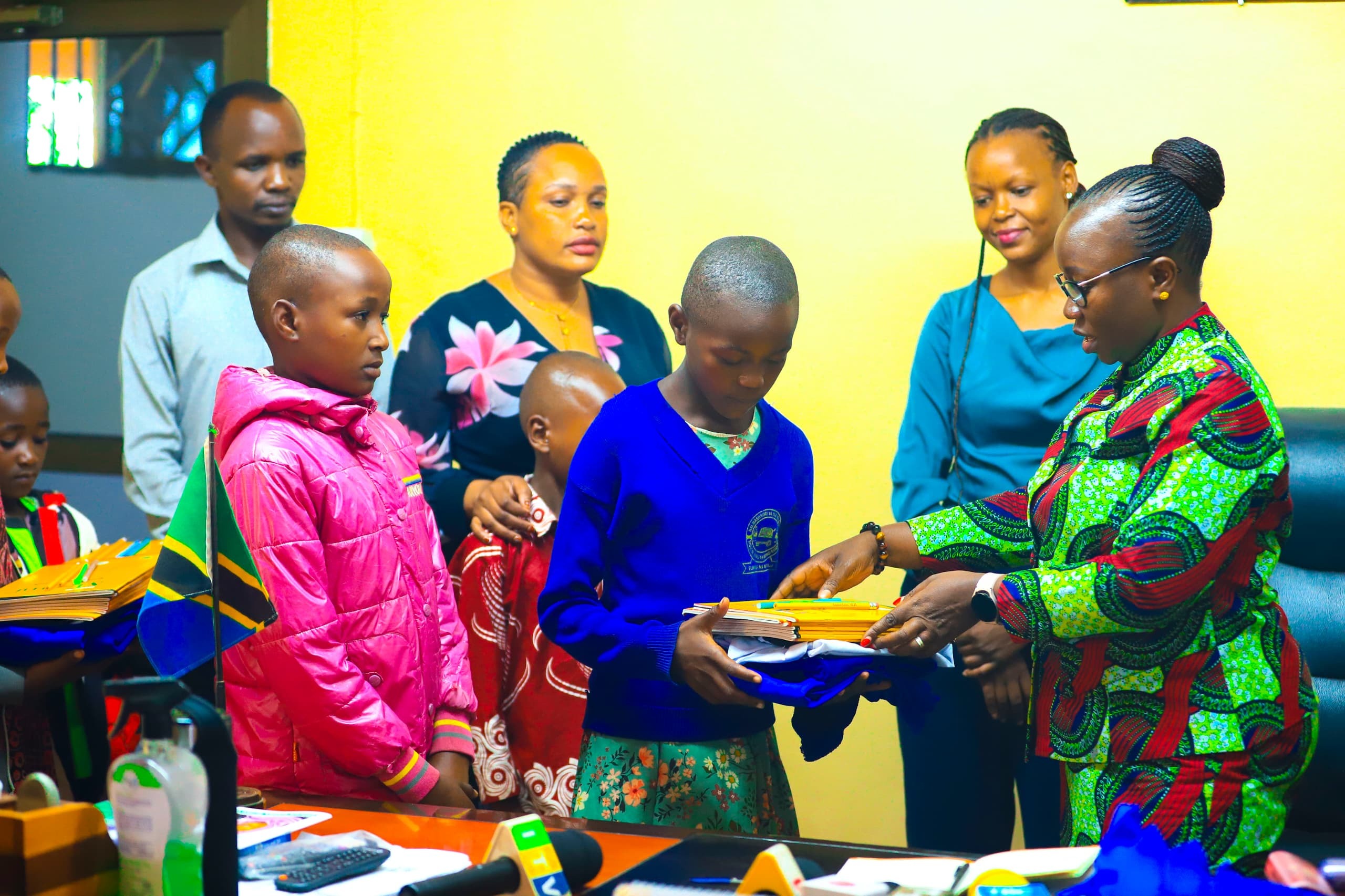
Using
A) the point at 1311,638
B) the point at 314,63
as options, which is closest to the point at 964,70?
the point at 1311,638

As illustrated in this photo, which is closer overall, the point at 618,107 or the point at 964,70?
the point at 964,70

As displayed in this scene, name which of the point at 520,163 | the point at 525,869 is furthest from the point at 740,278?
the point at 520,163

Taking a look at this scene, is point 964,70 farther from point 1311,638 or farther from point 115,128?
point 115,128

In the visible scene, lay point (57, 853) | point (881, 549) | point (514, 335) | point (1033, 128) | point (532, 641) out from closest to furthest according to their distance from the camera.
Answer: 1. point (57, 853)
2. point (881, 549)
3. point (532, 641)
4. point (1033, 128)
5. point (514, 335)

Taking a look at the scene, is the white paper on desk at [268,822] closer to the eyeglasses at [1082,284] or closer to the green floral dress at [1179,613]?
the green floral dress at [1179,613]

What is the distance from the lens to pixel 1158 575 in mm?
1732

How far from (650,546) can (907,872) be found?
0.78 metres

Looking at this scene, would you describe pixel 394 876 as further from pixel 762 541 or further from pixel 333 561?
pixel 762 541

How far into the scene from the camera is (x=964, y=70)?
3.50 metres

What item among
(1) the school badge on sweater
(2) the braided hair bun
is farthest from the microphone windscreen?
(2) the braided hair bun

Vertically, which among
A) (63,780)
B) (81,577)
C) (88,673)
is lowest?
(63,780)

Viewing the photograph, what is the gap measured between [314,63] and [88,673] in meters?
2.43

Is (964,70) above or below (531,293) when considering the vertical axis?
above

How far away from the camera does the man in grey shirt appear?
3119 millimetres
